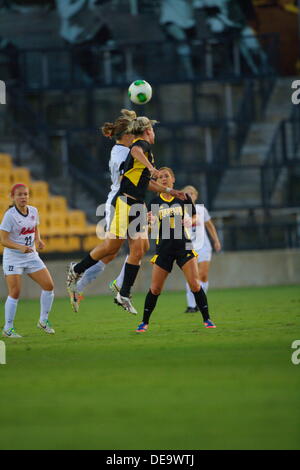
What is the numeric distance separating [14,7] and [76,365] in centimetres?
2176

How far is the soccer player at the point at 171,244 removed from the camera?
11.2 meters

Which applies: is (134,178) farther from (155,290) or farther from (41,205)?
(41,205)

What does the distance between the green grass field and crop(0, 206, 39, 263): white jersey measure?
0.94 m

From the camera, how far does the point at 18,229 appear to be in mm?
11242

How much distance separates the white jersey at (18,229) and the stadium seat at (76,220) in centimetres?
1230

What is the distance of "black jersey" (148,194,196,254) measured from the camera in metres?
11.2

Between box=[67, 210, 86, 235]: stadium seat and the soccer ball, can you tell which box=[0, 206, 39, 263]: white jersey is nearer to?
the soccer ball

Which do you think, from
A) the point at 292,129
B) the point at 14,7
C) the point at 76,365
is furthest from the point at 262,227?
the point at 76,365

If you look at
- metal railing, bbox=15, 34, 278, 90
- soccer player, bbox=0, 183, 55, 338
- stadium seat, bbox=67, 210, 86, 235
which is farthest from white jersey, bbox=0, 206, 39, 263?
metal railing, bbox=15, 34, 278, 90

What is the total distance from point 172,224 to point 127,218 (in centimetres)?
63

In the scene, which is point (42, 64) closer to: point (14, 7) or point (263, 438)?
point (14, 7)

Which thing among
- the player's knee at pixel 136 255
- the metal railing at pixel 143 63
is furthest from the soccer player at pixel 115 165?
the metal railing at pixel 143 63

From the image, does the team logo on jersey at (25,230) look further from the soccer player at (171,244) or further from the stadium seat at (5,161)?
the stadium seat at (5,161)

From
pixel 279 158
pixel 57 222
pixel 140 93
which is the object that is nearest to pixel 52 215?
pixel 57 222
